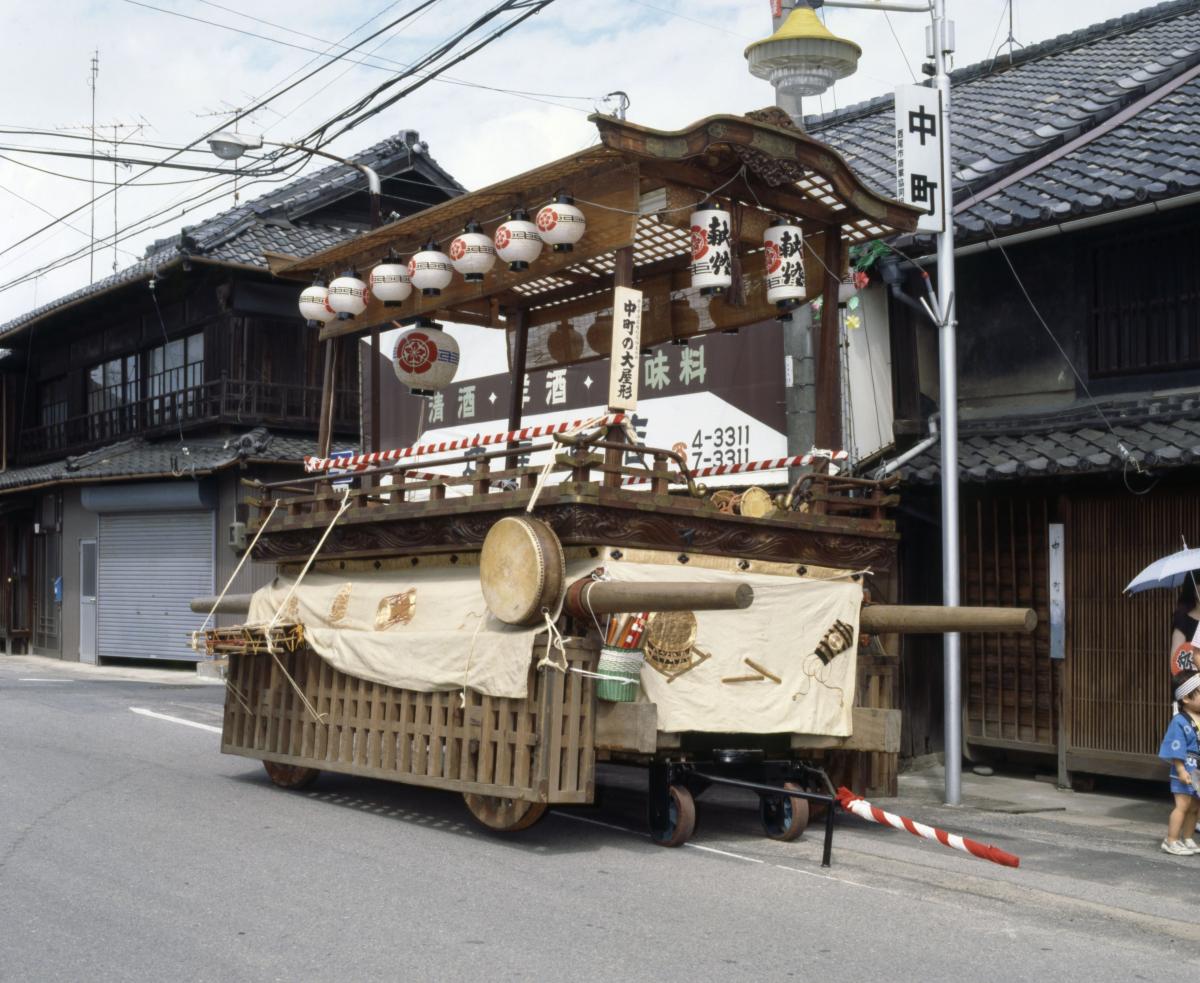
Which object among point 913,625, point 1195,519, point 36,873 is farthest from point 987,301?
point 36,873

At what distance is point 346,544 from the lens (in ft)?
35.2

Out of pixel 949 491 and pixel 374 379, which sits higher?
pixel 374 379

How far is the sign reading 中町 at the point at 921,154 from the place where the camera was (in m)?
11.3

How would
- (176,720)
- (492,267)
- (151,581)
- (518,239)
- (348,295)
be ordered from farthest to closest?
(151,581) → (176,720) → (348,295) → (492,267) → (518,239)

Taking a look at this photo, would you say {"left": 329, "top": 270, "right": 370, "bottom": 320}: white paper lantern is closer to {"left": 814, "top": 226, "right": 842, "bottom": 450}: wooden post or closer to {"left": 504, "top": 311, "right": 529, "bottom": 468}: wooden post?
{"left": 504, "top": 311, "right": 529, "bottom": 468}: wooden post

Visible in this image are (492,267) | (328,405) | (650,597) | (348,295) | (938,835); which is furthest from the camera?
(328,405)

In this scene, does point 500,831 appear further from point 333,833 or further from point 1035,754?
point 1035,754

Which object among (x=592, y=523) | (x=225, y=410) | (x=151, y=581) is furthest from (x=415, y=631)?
(x=151, y=581)

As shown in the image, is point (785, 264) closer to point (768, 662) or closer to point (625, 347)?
point (625, 347)

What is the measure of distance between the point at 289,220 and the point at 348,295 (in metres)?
16.2

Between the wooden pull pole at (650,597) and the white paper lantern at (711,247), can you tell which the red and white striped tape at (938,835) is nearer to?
the wooden pull pole at (650,597)

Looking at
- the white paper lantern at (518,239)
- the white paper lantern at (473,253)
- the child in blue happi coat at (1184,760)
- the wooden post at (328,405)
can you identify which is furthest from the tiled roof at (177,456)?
the child in blue happi coat at (1184,760)

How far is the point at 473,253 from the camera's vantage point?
10.3 meters

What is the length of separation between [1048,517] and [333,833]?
23.6 ft
